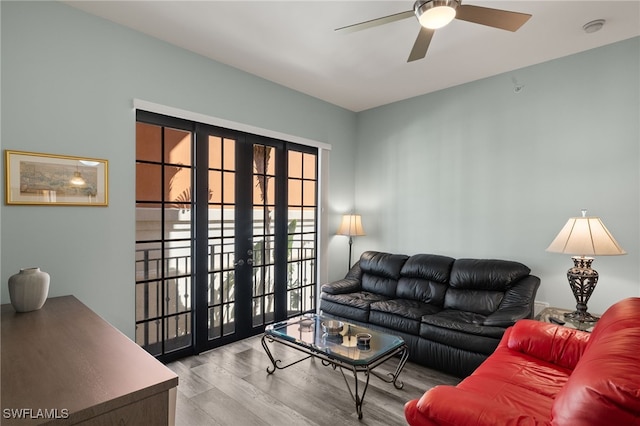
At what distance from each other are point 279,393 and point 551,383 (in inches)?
71.9

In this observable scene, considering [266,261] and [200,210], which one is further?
[266,261]

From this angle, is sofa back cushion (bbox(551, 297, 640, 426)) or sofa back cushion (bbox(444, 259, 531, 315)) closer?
sofa back cushion (bbox(551, 297, 640, 426))

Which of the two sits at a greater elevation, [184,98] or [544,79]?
[544,79]

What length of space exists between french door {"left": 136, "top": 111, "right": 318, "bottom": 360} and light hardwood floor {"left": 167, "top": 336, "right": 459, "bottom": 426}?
1.42 ft

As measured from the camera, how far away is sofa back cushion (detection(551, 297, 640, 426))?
1045 millimetres

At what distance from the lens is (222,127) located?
3.49m

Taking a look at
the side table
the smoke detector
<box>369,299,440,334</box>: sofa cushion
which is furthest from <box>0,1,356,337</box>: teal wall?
the side table

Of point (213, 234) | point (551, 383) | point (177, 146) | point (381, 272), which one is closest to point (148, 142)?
point (177, 146)

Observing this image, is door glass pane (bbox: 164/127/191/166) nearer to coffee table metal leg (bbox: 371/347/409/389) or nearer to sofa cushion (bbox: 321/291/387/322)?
sofa cushion (bbox: 321/291/387/322)

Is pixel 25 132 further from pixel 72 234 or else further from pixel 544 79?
pixel 544 79

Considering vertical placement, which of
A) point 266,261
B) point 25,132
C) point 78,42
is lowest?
point 266,261

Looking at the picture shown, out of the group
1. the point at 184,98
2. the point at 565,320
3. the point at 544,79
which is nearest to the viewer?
the point at 565,320

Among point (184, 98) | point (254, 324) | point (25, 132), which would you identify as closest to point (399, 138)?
point (184, 98)

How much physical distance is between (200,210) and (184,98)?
1.08 metres
